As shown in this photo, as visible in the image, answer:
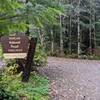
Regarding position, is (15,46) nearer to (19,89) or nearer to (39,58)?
(19,89)

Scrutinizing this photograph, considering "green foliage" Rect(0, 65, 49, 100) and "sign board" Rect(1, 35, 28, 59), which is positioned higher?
"sign board" Rect(1, 35, 28, 59)

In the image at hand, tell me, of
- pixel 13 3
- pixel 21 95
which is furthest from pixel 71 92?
pixel 13 3

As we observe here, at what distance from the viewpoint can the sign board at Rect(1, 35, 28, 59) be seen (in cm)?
1127

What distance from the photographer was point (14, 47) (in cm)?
1138

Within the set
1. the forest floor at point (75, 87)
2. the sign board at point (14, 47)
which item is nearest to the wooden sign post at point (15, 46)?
the sign board at point (14, 47)

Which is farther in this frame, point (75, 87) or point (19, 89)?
point (75, 87)

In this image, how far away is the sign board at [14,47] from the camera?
11273 millimetres

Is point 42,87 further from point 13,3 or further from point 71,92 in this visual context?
point 13,3

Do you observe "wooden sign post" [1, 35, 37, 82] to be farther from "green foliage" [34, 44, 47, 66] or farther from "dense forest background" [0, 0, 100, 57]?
"dense forest background" [0, 0, 100, 57]

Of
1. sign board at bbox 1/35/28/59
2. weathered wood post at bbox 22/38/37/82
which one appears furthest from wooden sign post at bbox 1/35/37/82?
weathered wood post at bbox 22/38/37/82

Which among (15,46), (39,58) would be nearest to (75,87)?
(15,46)

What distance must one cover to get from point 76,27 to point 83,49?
230cm

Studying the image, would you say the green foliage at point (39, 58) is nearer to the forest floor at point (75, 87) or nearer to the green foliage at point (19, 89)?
the forest floor at point (75, 87)

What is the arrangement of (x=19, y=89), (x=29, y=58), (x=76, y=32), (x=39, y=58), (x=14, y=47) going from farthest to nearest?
1. (x=76, y=32)
2. (x=39, y=58)
3. (x=29, y=58)
4. (x=14, y=47)
5. (x=19, y=89)
